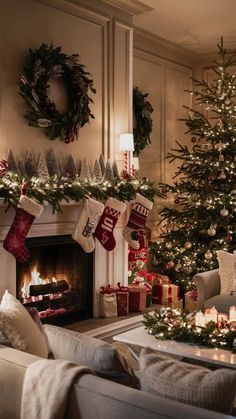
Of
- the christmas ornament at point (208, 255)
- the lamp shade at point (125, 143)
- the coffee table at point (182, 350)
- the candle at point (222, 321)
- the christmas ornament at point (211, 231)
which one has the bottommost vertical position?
the coffee table at point (182, 350)

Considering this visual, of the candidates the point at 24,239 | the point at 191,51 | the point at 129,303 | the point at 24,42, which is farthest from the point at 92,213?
the point at 191,51

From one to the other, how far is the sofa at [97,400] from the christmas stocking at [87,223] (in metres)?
2.36

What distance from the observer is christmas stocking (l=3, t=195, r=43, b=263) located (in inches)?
152

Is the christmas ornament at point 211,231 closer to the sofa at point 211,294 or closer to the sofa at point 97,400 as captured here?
the sofa at point 211,294

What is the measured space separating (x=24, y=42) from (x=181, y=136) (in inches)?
131

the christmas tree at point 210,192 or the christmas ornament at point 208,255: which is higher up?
the christmas tree at point 210,192

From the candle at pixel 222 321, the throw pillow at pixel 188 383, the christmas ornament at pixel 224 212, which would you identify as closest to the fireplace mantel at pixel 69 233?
the christmas ornament at pixel 224 212

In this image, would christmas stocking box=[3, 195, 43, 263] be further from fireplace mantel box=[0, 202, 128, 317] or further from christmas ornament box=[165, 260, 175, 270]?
christmas ornament box=[165, 260, 175, 270]

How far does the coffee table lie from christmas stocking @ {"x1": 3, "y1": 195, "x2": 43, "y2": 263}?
1.14m

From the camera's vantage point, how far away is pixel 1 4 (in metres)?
3.98

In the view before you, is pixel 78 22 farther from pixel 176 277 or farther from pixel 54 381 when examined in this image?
pixel 54 381

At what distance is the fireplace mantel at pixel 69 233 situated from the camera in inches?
160

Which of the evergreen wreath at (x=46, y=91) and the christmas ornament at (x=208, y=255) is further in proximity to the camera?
the christmas ornament at (x=208, y=255)

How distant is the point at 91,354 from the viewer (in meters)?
2.07
